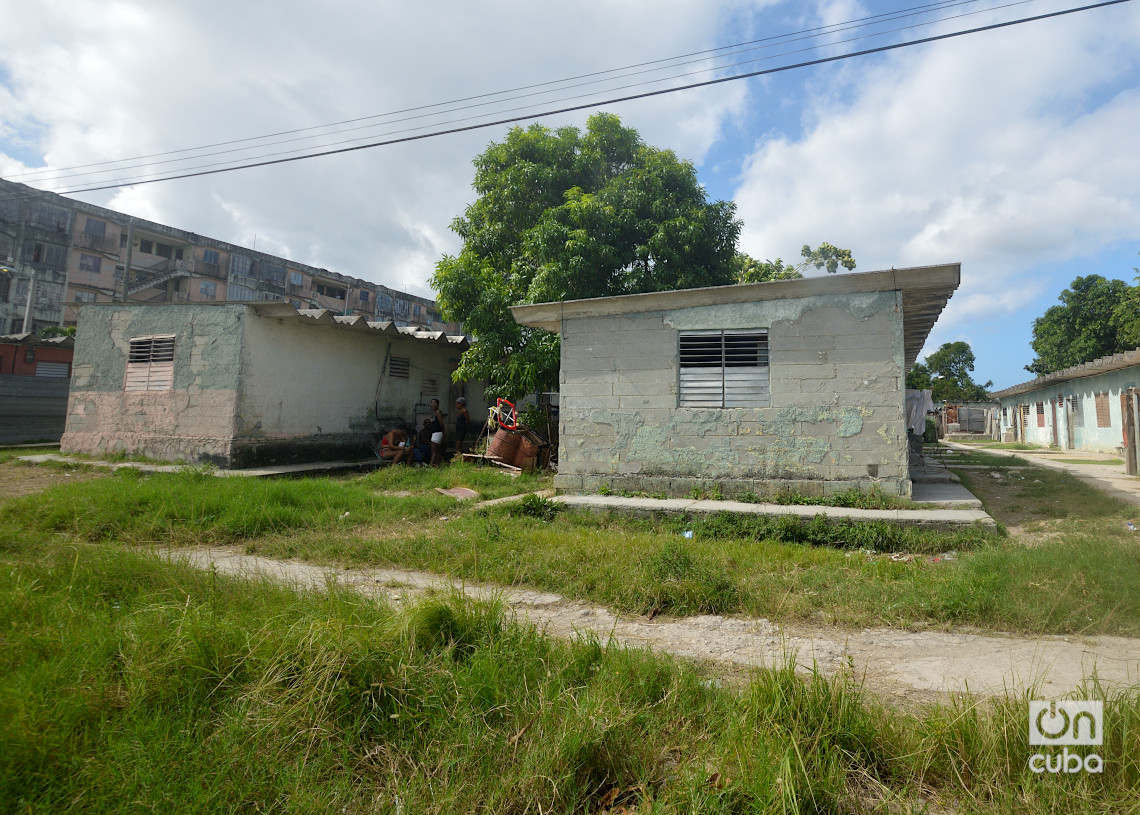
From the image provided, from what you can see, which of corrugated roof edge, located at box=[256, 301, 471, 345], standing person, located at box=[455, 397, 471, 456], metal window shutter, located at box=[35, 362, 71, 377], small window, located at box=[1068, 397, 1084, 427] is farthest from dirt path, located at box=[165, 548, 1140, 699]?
small window, located at box=[1068, 397, 1084, 427]

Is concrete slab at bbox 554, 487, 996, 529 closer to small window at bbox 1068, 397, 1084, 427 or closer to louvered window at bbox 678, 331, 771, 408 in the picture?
louvered window at bbox 678, 331, 771, 408

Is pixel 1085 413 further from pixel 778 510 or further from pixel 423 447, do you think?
pixel 423 447

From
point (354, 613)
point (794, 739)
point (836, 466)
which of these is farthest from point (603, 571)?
point (836, 466)

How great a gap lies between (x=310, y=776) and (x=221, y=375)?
36.3 feet

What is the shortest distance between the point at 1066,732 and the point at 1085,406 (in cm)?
2370

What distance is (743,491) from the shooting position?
8.12 metres

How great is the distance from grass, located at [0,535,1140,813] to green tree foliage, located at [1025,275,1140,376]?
3277cm

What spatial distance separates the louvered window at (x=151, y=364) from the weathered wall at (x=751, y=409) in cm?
841

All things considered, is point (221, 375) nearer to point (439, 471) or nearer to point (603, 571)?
point (439, 471)

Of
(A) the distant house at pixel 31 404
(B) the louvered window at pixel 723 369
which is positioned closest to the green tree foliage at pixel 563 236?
(B) the louvered window at pixel 723 369

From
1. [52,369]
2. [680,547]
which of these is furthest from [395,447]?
[52,369]

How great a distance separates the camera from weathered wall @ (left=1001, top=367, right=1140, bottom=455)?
17.5 metres

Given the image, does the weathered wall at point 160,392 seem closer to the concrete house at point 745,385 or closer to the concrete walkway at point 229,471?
the concrete walkway at point 229,471

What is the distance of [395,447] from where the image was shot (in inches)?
517
